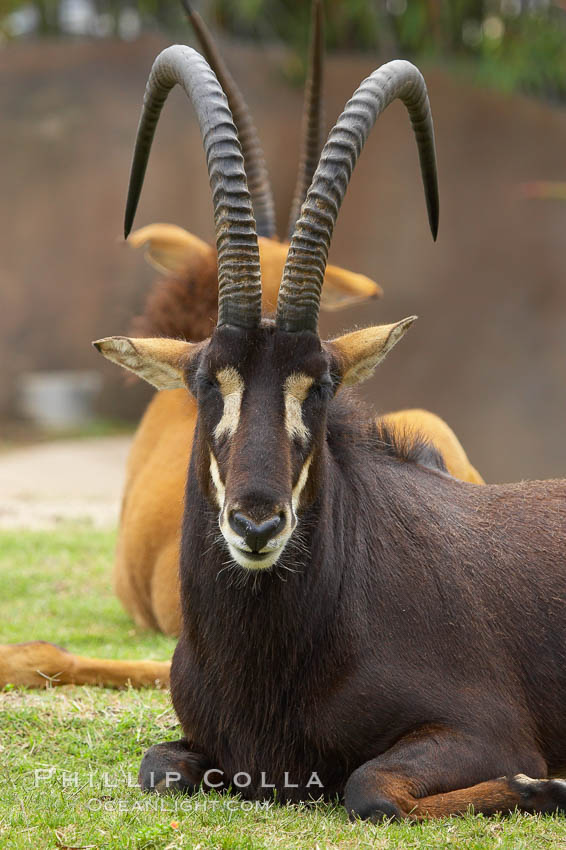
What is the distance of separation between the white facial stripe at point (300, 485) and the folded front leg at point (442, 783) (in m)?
0.87

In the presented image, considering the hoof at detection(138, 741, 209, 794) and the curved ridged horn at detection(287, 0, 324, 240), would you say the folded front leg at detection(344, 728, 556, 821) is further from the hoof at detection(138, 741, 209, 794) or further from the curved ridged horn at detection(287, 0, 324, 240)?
the curved ridged horn at detection(287, 0, 324, 240)

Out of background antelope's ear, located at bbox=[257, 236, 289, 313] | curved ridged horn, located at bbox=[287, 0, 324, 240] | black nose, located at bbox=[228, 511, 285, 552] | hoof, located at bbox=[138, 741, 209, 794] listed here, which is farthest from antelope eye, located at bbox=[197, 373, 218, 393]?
curved ridged horn, located at bbox=[287, 0, 324, 240]

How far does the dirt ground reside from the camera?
38.8 feet

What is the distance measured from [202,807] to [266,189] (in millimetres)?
5603

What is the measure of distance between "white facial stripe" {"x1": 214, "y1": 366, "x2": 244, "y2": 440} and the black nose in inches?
15.9

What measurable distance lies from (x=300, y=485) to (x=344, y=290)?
464cm

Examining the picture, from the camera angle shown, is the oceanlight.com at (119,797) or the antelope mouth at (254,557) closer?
the antelope mouth at (254,557)

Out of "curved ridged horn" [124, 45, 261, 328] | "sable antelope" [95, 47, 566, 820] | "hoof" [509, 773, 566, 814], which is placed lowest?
"hoof" [509, 773, 566, 814]

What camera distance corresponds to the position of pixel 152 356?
4.43 m

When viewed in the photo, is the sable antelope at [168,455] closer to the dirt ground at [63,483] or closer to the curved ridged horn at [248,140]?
the curved ridged horn at [248,140]

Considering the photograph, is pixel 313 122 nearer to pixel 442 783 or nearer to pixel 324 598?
pixel 324 598

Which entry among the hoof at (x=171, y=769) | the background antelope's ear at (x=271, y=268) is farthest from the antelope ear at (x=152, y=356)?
the background antelope's ear at (x=271, y=268)

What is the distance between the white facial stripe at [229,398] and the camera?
396 centimetres

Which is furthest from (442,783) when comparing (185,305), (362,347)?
(185,305)
